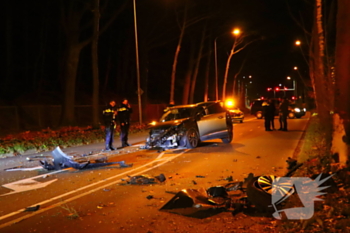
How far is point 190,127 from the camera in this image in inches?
571

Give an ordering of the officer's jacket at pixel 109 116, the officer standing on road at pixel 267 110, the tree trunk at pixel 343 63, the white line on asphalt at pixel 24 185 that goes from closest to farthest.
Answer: the white line on asphalt at pixel 24 185, the tree trunk at pixel 343 63, the officer's jacket at pixel 109 116, the officer standing on road at pixel 267 110

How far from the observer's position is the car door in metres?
15.0

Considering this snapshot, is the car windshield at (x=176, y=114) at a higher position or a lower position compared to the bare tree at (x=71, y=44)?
lower

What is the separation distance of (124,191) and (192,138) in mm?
6915

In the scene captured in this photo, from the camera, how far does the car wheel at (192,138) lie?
1446 cm

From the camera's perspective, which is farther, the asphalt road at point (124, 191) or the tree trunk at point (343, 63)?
the tree trunk at point (343, 63)

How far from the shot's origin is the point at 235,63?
63.3 m

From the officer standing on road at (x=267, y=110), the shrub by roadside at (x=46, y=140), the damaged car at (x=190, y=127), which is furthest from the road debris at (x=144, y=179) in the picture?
the officer standing on road at (x=267, y=110)

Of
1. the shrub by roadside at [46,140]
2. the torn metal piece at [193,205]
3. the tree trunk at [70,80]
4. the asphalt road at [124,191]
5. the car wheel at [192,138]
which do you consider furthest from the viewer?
the tree trunk at [70,80]

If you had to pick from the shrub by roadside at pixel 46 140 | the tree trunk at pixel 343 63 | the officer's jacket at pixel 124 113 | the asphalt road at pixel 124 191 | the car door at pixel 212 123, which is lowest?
the asphalt road at pixel 124 191

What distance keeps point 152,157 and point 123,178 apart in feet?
11.5

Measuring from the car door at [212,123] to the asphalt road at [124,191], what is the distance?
50.8 inches

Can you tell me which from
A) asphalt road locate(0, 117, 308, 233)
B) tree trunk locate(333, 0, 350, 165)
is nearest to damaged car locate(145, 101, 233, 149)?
asphalt road locate(0, 117, 308, 233)

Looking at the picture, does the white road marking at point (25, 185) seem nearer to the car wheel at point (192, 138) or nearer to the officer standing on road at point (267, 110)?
the car wheel at point (192, 138)
